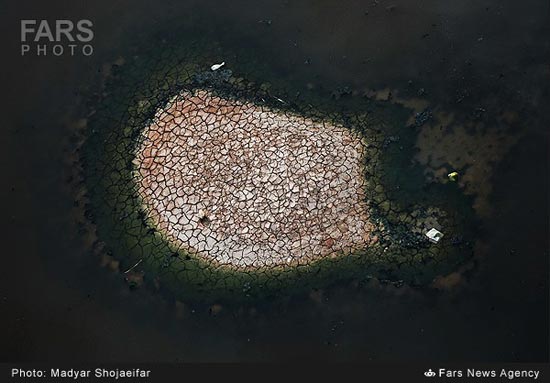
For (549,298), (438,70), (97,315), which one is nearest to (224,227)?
(97,315)

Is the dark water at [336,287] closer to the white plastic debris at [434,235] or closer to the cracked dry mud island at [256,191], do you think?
the cracked dry mud island at [256,191]

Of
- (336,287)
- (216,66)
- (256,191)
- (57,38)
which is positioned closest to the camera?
(336,287)

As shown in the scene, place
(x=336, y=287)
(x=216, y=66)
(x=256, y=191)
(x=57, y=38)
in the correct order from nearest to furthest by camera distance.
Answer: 1. (x=336, y=287)
2. (x=256, y=191)
3. (x=216, y=66)
4. (x=57, y=38)

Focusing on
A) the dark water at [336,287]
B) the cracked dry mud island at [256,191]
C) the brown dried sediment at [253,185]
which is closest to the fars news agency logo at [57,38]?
the dark water at [336,287]

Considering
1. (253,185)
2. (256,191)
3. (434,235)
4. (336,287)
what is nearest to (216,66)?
(253,185)

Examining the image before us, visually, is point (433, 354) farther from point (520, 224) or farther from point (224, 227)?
point (224, 227)

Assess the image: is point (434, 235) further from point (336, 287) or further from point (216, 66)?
point (216, 66)
